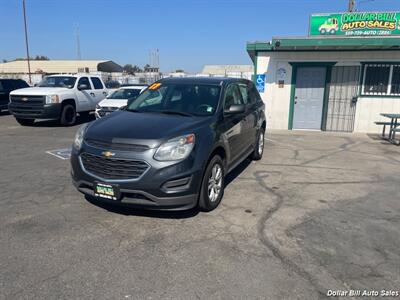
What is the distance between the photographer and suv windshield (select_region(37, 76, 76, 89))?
1362 cm

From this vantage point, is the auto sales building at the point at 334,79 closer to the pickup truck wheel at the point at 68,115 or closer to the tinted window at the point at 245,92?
the tinted window at the point at 245,92

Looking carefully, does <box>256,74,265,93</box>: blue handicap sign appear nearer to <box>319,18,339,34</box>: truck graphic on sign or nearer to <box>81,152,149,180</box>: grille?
<box>319,18,339,34</box>: truck graphic on sign

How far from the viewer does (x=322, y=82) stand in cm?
1199

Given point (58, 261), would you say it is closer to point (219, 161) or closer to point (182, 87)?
point (219, 161)

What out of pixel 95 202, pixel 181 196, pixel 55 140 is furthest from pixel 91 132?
pixel 55 140

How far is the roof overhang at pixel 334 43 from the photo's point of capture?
10688mm

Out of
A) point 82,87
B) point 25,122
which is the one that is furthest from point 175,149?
point 25,122

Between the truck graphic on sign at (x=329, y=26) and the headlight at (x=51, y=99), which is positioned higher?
the truck graphic on sign at (x=329, y=26)

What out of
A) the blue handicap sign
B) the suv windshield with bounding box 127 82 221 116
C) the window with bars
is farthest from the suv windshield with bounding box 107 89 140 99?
the window with bars

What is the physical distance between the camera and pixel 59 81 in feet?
45.0

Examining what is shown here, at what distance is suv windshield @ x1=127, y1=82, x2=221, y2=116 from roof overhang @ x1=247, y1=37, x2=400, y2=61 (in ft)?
22.1

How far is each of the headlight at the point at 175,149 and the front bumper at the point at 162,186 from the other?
76mm

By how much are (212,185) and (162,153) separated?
1.02m

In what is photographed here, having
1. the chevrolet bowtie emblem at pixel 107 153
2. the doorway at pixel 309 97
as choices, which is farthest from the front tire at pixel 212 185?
the doorway at pixel 309 97
